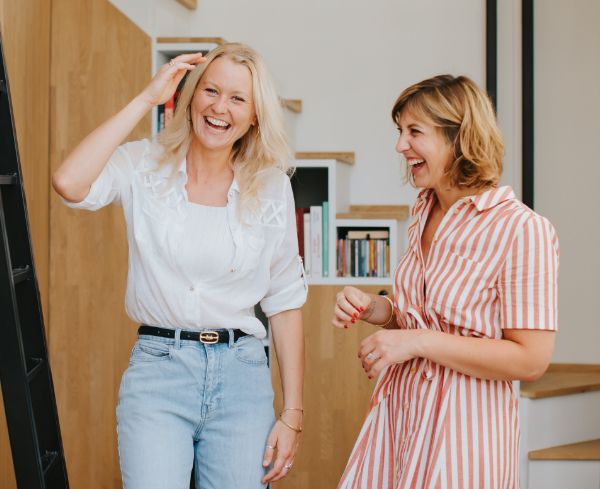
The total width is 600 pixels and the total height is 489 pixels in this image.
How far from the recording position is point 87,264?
3021 mm

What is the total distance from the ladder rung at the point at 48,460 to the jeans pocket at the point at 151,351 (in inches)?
15.1

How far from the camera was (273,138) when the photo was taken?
73.1 inches

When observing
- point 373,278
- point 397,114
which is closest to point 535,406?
point 373,278

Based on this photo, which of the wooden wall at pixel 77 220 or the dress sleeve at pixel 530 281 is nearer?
the dress sleeve at pixel 530 281

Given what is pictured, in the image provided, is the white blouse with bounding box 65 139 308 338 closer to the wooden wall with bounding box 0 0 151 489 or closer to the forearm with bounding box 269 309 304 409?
the forearm with bounding box 269 309 304 409

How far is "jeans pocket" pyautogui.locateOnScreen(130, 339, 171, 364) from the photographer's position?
1.67 m

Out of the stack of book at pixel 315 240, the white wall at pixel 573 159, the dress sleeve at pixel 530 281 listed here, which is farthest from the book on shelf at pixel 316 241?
the dress sleeve at pixel 530 281

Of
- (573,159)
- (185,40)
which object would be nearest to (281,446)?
(185,40)

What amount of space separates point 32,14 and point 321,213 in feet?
4.88

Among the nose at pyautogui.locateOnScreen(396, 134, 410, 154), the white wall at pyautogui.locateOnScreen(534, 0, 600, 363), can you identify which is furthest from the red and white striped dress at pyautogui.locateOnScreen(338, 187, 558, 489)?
the white wall at pyautogui.locateOnScreen(534, 0, 600, 363)

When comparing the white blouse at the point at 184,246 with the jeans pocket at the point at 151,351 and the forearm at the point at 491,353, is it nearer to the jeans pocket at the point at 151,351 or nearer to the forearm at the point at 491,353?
the jeans pocket at the point at 151,351

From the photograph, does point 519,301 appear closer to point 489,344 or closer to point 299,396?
point 489,344

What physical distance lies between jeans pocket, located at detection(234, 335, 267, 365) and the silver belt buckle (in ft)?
0.15

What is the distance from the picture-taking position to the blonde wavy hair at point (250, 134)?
1802 mm
